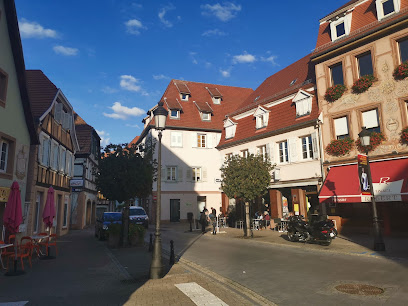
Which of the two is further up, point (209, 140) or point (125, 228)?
point (209, 140)

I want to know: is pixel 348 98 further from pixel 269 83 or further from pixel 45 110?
pixel 45 110

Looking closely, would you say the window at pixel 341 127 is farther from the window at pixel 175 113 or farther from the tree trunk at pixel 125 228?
the window at pixel 175 113

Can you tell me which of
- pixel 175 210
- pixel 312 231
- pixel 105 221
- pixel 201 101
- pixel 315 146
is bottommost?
pixel 312 231

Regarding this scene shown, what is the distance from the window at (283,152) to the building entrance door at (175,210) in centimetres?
1606

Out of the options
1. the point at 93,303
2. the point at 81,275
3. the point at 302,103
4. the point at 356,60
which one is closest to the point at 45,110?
the point at 81,275

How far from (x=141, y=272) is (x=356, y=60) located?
16774 mm

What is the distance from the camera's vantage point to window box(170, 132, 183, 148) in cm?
3675

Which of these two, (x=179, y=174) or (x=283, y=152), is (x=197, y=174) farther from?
(x=283, y=152)

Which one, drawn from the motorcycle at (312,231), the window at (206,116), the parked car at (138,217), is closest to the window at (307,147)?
the motorcycle at (312,231)

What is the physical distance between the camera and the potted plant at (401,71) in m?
15.9

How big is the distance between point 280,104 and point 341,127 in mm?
6564

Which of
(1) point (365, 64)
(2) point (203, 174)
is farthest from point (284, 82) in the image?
(2) point (203, 174)

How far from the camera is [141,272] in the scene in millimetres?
9406

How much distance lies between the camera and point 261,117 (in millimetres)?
26203
